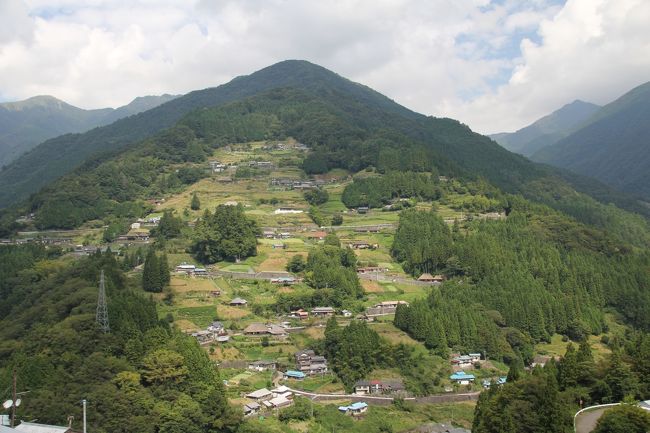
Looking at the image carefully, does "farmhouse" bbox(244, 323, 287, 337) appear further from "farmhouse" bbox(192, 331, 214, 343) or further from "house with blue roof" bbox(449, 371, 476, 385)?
"house with blue roof" bbox(449, 371, 476, 385)

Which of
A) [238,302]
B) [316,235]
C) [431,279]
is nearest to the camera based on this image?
[238,302]

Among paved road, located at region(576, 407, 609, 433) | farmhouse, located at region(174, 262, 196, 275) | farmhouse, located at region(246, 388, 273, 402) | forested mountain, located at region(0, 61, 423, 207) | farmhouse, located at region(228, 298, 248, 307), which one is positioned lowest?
farmhouse, located at region(246, 388, 273, 402)

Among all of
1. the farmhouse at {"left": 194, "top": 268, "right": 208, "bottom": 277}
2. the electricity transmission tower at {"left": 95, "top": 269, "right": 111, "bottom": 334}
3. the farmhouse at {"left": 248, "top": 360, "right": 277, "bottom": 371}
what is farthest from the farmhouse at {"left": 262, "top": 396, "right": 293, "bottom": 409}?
the farmhouse at {"left": 194, "top": 268, "right": 208, "bottom": 277}

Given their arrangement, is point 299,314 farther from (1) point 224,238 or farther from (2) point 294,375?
(1) point 224,238

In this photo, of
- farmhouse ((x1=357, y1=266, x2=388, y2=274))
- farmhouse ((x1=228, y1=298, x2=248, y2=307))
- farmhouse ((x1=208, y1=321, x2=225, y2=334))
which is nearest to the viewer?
farmhouse ((x1=208, y1=321, x2=225, y2=334))

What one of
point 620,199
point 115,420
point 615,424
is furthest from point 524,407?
point 620,199

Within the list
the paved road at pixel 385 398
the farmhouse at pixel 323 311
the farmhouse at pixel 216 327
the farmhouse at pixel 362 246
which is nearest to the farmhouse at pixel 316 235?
the farmhouse at pixel 362 246

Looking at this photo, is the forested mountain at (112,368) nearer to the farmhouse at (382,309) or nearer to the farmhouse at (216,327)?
the farmhouse at (216,327)

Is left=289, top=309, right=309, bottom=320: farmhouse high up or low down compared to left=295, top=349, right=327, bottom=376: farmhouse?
up

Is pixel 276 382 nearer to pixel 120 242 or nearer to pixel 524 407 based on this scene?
pixel 524 407

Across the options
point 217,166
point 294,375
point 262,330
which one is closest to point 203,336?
point 262,330
